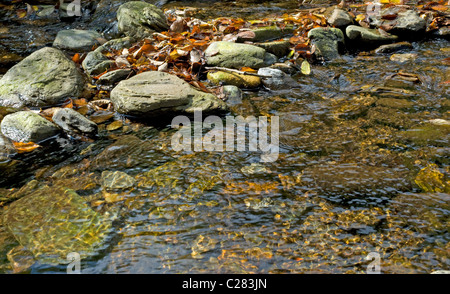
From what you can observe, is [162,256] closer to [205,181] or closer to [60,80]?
[205,181]

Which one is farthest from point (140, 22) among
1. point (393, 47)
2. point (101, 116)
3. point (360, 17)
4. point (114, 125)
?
point (393, 47)

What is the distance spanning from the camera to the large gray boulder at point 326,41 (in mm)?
5696

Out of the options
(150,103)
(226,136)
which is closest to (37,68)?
(150,103)

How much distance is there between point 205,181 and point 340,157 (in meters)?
1.27

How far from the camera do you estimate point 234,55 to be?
508 centimetres

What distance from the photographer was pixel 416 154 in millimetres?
3207

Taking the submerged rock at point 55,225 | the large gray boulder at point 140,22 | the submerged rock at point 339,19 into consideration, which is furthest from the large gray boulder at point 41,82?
the submerged rock at point 339,19

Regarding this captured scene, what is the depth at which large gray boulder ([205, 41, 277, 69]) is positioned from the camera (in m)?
5.06

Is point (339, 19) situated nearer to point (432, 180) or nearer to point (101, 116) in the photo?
point (432, 180)

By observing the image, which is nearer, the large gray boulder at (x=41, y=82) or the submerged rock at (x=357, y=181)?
the submerged rock at (x=357, y=181)

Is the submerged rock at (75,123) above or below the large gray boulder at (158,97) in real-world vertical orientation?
below

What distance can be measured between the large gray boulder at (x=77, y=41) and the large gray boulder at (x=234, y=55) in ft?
8.06

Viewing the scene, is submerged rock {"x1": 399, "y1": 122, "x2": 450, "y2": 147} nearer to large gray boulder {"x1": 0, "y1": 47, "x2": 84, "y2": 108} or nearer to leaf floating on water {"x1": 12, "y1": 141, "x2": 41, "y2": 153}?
leaf floating on water {"x1": 12, "y1": 141, "x2": 41, "y2": 153}

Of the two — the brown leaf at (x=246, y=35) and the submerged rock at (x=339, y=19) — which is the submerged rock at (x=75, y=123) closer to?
the brown leaf at (x=246, y=35)
